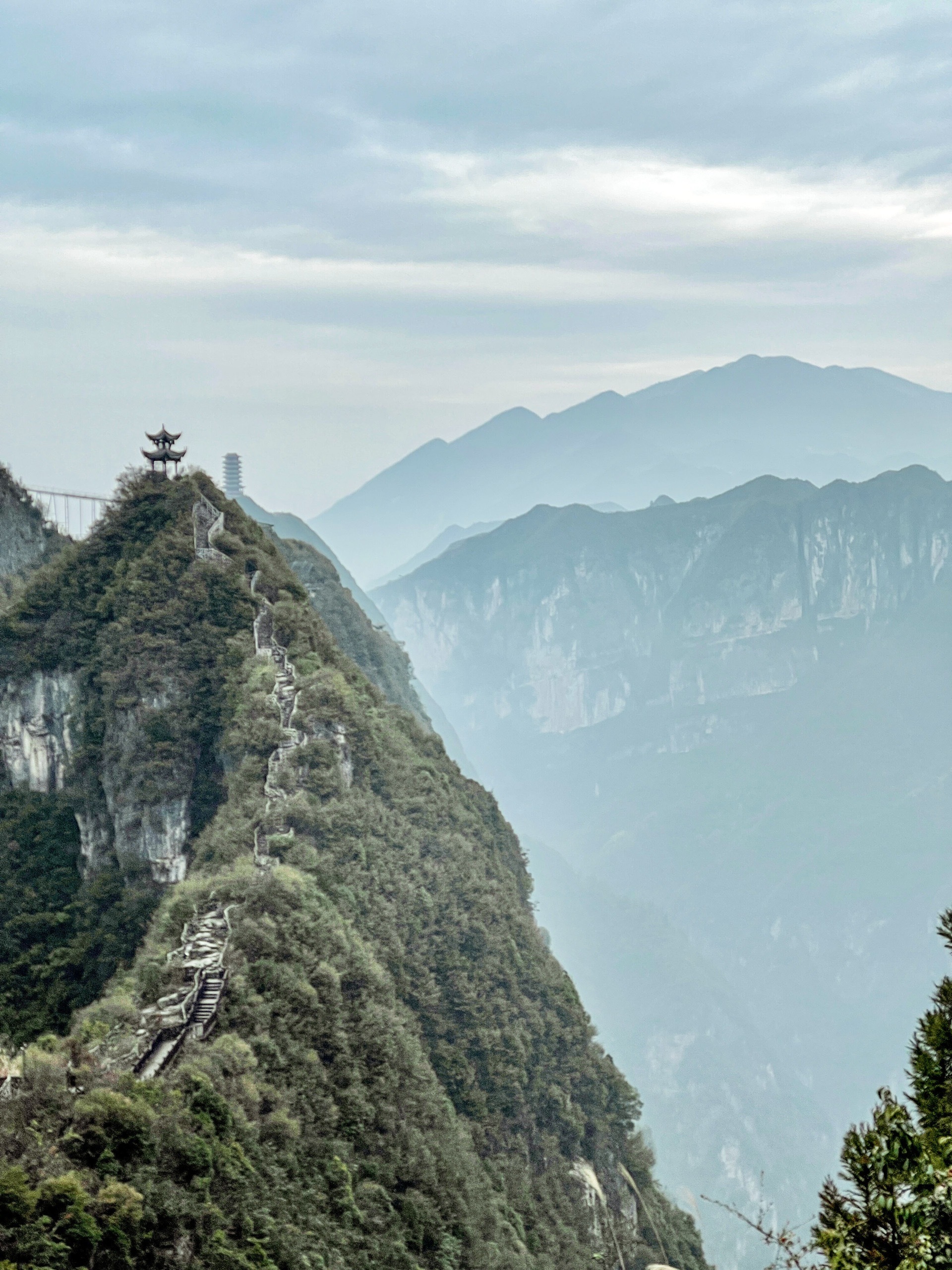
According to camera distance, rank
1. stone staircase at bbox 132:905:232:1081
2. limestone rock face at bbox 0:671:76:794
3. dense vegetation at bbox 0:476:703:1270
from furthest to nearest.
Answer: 1. limestone rock face at bbox 0:671:76:794
2. stone staircase at bbox 132:905:232:1081
3. dense vegetation at bbox 0:476:703:1270

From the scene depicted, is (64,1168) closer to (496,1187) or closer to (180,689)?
(496,1187)

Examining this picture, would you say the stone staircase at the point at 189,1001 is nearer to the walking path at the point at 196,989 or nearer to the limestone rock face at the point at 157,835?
the walking path at the point at 196,989

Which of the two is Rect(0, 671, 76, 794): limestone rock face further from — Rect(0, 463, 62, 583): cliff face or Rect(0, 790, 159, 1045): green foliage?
Rect(0, 463, 62, 583): cliff face

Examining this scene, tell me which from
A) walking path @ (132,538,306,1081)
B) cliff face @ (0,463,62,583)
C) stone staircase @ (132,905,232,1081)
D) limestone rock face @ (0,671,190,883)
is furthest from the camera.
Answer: cliff face @ (0,463,62,583)

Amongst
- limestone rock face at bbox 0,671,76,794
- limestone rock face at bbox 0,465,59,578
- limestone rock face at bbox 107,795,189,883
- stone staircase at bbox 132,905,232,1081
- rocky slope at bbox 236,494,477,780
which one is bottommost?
stone staircase at bbox 132,905,232,1081

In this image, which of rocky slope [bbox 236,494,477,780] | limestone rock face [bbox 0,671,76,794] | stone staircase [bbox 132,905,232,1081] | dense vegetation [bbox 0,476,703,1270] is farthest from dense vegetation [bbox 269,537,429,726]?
stone staircase [bbox 132,905,232,1081]

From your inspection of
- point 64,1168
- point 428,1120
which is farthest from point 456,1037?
point 64,1168
